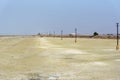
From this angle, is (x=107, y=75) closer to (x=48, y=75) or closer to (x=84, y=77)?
(x=84, y=77)

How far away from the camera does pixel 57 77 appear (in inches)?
778

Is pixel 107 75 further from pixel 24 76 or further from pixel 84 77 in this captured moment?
pixel 24 76

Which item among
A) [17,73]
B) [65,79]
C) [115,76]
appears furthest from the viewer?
[17,73]

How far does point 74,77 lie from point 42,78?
1751 mm

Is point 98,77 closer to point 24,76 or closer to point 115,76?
point 115,76

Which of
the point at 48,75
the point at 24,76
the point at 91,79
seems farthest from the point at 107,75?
the point at 24,76

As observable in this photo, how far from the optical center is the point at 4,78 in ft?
63.9

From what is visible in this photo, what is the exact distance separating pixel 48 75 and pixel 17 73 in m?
2.12

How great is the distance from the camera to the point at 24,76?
20.1 m

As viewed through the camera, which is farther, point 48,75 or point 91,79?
point 48,75

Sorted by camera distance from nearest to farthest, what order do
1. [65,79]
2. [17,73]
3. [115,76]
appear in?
[65,79], [115,76], [17,73]

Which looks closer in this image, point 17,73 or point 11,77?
point 11,77

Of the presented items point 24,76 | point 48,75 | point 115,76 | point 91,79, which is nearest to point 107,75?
point 115,76

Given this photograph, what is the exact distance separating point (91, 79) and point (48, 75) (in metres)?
2.85
